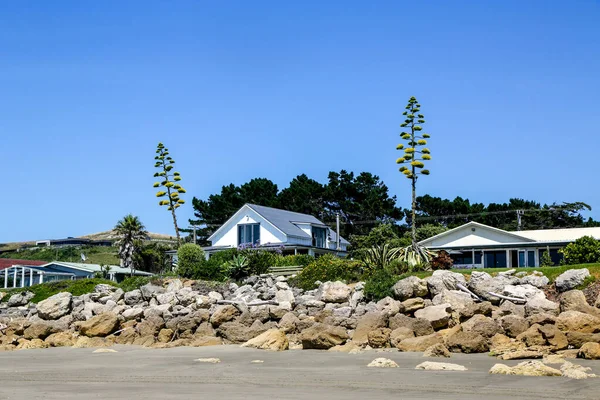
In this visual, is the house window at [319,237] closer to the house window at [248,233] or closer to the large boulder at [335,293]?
the house window at [248,233]

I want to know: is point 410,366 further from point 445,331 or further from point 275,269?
point 275,269

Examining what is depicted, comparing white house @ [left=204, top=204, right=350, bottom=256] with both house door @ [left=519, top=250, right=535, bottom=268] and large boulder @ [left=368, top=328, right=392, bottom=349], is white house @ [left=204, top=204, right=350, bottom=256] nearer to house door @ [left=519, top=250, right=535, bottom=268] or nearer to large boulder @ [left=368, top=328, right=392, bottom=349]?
house door @ [left=519, top=250, right=535, bottom=268]

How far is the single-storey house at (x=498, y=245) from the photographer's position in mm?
44750

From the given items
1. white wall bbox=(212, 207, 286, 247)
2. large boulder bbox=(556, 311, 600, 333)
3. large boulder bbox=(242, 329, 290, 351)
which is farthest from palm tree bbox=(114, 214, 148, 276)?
large boulder bbox=(556, 311, 600, 333)

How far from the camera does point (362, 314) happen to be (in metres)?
27.4

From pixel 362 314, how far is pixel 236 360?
751cm

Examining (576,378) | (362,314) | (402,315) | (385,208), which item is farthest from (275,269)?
(385,208)

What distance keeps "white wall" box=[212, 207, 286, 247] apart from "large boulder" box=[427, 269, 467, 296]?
80.4ft

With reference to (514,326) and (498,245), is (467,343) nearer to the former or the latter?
(514,326)

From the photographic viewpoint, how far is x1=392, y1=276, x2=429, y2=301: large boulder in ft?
89.8

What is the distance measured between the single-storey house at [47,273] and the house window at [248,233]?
729 centimetres

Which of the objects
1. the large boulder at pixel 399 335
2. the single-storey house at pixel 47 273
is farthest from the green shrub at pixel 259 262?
the single-storey house at pixel 47 273

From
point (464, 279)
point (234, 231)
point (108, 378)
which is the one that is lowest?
point (108, 378)

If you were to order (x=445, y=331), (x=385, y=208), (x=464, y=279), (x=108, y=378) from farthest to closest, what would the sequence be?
(x=385, y=208) < (x=464, y=279) < (x=445, y=331) < (x=108, y=378)
